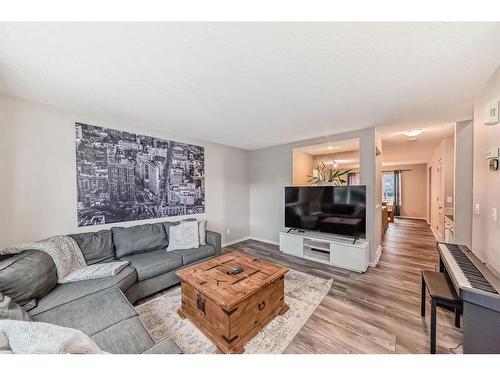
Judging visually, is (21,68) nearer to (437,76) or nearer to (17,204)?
(17,204)

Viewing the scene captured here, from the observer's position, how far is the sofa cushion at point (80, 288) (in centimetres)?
149

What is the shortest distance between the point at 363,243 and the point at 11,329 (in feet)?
11.6

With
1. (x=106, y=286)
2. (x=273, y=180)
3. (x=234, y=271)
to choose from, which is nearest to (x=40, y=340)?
(x=106, y=286)

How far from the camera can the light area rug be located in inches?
60.5

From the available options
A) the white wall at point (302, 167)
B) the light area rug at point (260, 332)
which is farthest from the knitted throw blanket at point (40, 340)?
the white wall at point (302, 167)

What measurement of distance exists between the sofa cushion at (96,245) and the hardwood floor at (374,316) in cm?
229

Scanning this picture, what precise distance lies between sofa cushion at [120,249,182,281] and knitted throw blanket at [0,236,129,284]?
0.57 ft

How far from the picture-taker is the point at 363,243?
116 inches

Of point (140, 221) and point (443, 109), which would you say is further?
point (140, 221)

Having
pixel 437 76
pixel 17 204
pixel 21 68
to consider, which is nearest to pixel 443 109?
pixel 437 76

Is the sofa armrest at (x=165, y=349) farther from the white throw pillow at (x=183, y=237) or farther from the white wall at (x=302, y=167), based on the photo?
the white wall at (x=302, y=167)

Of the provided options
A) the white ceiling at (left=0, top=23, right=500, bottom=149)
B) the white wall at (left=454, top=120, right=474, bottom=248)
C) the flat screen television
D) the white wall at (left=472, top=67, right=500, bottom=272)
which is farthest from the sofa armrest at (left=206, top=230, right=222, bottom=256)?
the white wall at (left=454, top=120, right=474, bottom=248)

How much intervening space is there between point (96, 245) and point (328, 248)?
3429 mm

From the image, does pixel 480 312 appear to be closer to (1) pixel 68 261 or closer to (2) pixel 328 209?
(2) pixel 328 209
